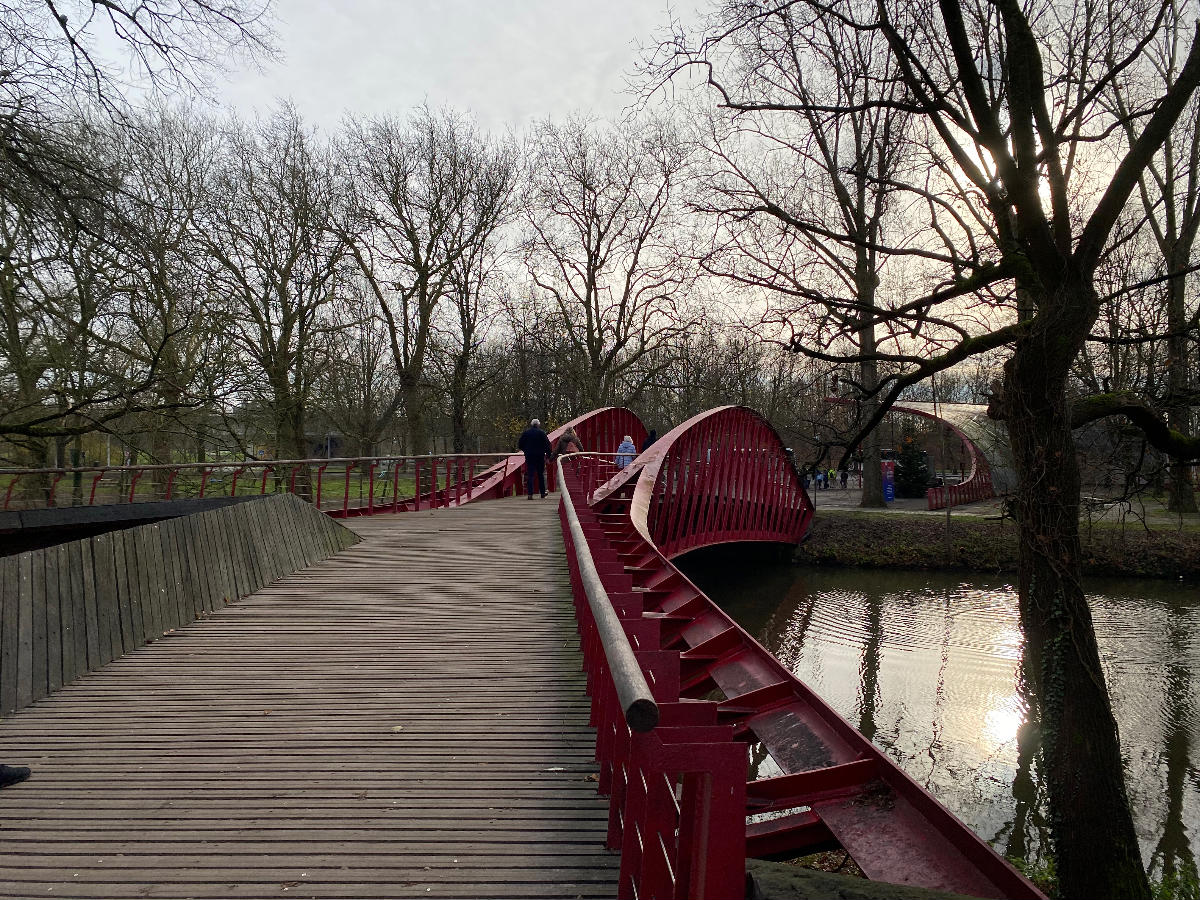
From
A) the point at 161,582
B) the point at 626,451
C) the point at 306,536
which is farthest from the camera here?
the point at 626,451

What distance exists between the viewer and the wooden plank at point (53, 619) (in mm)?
5648

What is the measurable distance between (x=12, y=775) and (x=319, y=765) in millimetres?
1420

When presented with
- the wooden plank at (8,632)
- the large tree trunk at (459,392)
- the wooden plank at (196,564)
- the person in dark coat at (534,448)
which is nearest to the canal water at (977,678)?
the person in dark coat at (534,448)

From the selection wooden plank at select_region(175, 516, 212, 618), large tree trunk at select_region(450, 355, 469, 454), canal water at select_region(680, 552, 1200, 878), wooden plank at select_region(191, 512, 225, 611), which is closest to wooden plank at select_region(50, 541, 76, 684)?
wooden plank at select_region(175, 516, 212, 618)

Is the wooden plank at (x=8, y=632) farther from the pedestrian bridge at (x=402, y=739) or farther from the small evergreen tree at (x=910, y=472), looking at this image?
the small evergreen tree at (x=910, y=472)

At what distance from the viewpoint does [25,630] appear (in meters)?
5.49

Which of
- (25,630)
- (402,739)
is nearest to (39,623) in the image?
(25,630)

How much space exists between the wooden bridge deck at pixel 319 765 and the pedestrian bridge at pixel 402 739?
0.02 m

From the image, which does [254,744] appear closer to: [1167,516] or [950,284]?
[950,284]

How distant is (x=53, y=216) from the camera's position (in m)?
8.09

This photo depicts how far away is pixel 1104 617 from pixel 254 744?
19825 mm

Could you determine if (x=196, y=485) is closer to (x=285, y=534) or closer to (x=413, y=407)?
(x=285, y=534)

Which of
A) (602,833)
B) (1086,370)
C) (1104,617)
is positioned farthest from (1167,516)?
(602,833)

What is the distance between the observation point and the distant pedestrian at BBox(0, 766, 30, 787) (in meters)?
4.04
